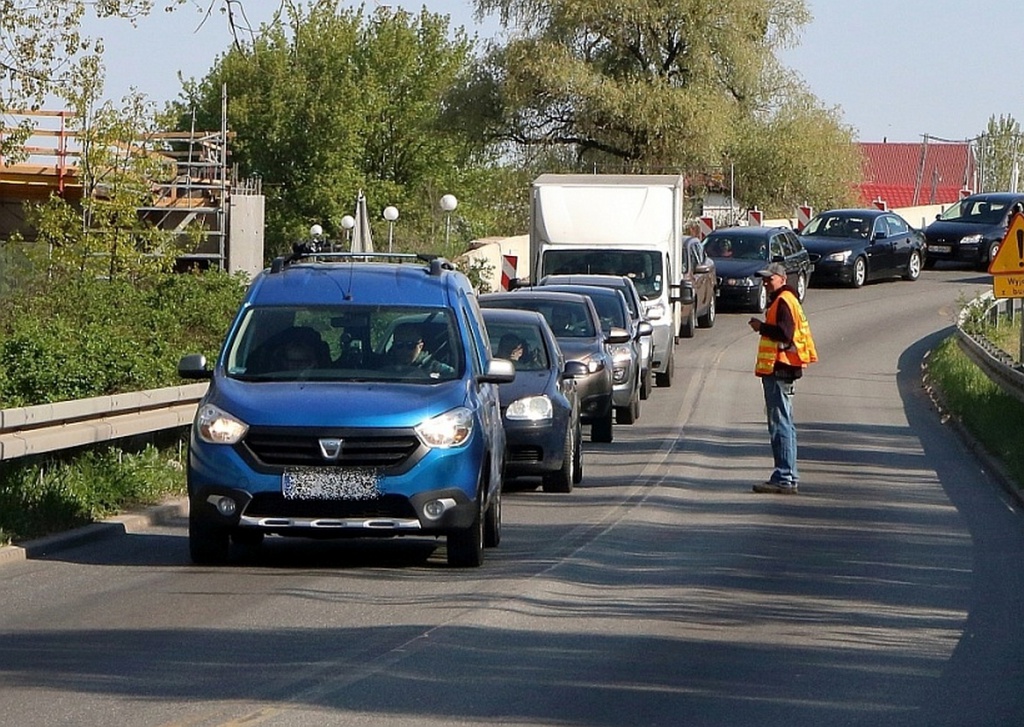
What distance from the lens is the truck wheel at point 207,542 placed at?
11758mm

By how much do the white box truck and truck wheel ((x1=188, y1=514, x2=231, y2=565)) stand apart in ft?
61.3

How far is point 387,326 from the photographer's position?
12719 millimetres

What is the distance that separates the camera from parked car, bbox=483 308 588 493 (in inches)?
651

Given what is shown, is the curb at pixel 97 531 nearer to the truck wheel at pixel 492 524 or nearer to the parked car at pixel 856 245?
the truck wheel at pixel 492 524

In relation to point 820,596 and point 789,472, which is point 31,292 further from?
Answer: point 820,596

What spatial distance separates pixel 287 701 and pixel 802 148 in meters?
55.4

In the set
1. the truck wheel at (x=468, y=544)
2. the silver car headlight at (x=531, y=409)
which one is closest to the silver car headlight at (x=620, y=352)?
the silver car headlight at (x=531, y=409)

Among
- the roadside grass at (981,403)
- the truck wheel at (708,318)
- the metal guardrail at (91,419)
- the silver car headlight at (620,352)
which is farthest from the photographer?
the truck wheel at (708,318)

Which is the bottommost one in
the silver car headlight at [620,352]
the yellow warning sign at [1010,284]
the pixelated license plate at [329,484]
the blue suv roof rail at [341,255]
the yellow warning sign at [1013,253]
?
the silver car headlight at [620,352]

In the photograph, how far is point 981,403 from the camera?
2419 centimetres

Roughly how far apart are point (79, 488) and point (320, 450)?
328cm

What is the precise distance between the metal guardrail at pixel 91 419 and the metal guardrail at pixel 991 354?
964 centimetres

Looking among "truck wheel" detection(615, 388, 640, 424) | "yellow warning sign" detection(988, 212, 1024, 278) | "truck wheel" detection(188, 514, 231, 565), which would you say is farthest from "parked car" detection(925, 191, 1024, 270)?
"truck wheel" detection(188, 514, 231, 565)

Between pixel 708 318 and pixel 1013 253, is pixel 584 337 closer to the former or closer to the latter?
pixel 1013 253
